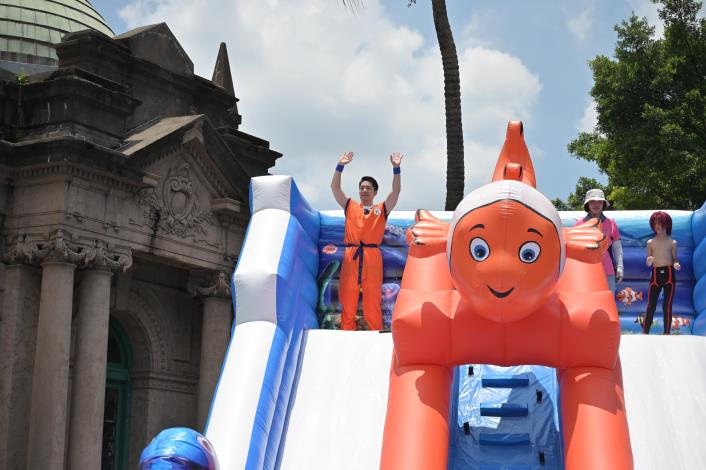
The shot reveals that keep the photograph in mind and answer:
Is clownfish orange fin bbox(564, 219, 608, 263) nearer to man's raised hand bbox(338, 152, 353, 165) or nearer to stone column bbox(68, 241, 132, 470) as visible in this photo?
man's raised hand bbox(338, 152, 353, 165)

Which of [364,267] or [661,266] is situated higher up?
[661,266]

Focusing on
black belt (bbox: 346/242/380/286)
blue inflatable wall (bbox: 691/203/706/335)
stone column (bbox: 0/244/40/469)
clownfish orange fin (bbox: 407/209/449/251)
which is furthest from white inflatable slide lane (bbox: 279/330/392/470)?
stone column (bbox: 0/244/40/469)

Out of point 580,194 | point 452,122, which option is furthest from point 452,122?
point 580,194

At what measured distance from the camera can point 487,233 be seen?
19.2 ft

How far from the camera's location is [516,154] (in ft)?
24.7

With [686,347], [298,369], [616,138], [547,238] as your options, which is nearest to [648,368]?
[686,347]

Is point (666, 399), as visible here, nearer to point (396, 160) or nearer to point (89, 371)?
point (396, 160)

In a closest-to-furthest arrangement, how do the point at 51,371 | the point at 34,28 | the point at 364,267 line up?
the point at 364,267 < the point at 51,371 < the point at 34,28

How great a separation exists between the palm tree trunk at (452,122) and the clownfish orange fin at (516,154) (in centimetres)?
551

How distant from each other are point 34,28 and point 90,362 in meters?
6.84

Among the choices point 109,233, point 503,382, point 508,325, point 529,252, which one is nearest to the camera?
point 529,252

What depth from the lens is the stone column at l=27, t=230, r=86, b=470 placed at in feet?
41.5

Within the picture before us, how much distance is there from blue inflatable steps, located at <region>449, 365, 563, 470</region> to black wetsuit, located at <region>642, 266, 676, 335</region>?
5.10 ft

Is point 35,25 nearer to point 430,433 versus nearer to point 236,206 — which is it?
point 236,206
